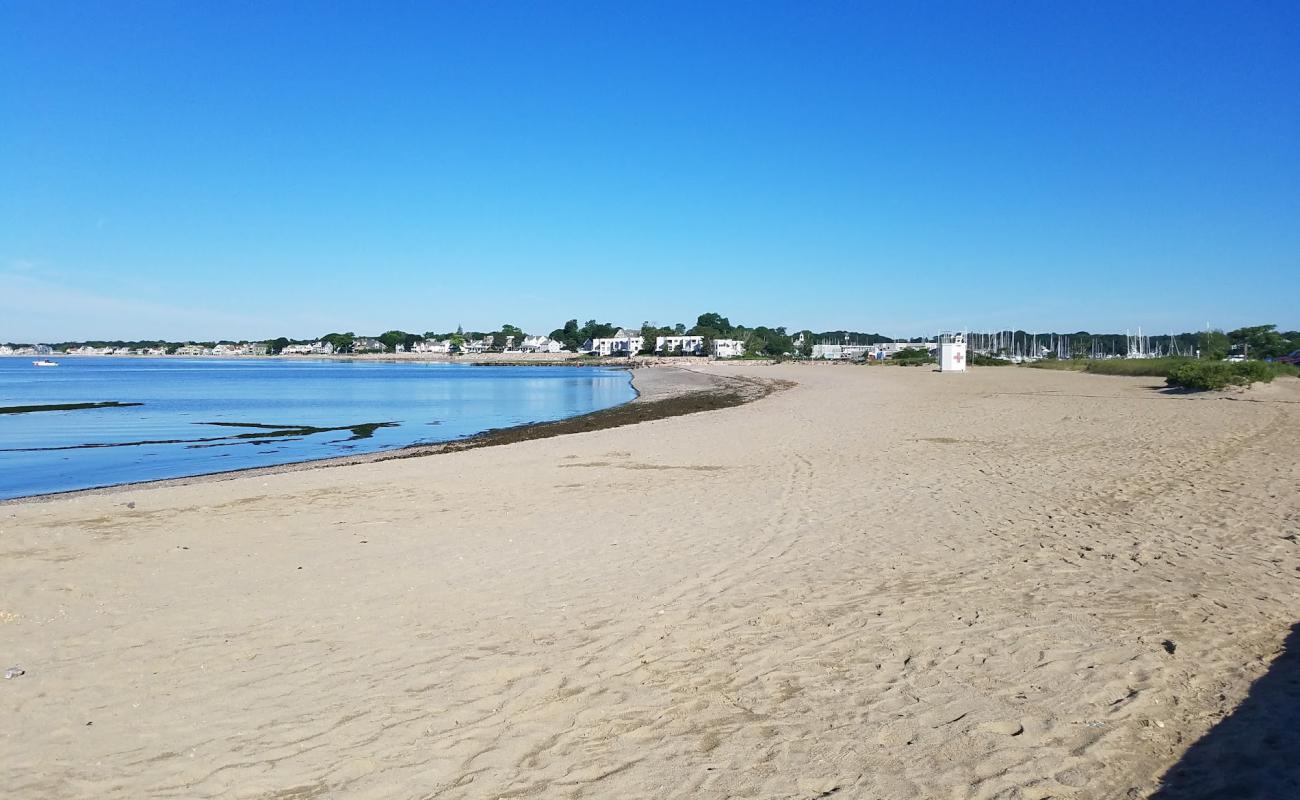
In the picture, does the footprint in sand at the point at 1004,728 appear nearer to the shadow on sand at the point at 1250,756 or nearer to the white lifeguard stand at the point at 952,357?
the shadow on sand at the point at 1250,756

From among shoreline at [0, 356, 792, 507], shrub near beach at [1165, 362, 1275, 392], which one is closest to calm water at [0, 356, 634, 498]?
shoreline at [0, 356, 792, 507]

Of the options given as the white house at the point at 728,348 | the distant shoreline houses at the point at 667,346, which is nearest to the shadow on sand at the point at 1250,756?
the distant shoreline houses at the point at 667,346

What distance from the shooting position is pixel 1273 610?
18.6 feet

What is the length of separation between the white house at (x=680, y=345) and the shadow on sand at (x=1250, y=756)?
159m

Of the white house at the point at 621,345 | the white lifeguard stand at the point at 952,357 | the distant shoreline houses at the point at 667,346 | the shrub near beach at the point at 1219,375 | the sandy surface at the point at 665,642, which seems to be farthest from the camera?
the white house at the point at 621,345

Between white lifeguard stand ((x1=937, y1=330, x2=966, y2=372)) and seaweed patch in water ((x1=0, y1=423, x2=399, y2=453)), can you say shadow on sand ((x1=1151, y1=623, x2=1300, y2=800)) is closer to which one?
seaweed patch in water ((x1=0, y1=423, x2=399, y2=453))

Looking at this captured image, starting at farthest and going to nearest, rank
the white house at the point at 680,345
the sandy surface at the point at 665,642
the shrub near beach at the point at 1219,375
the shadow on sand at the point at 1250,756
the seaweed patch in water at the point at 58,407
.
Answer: the white house at the point at 680,345 → the seaweed patch in water at the point at 58,407 → the shrub near beach at the point at 1219,375 → the sandy surface at the point at 665,642 → the shadow on sand at the point at 1250,756

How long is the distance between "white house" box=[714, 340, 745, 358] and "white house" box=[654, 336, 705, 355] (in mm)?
5575

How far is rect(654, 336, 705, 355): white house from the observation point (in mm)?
165375

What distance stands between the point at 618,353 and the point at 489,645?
175 metres

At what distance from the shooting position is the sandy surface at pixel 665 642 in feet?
12.5

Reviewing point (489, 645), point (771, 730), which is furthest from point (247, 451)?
point (771, 730)

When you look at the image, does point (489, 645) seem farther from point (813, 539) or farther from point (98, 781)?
point (813, 539)

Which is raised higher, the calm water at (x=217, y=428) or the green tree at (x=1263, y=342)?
the green tree at (x=1263, y=342)
